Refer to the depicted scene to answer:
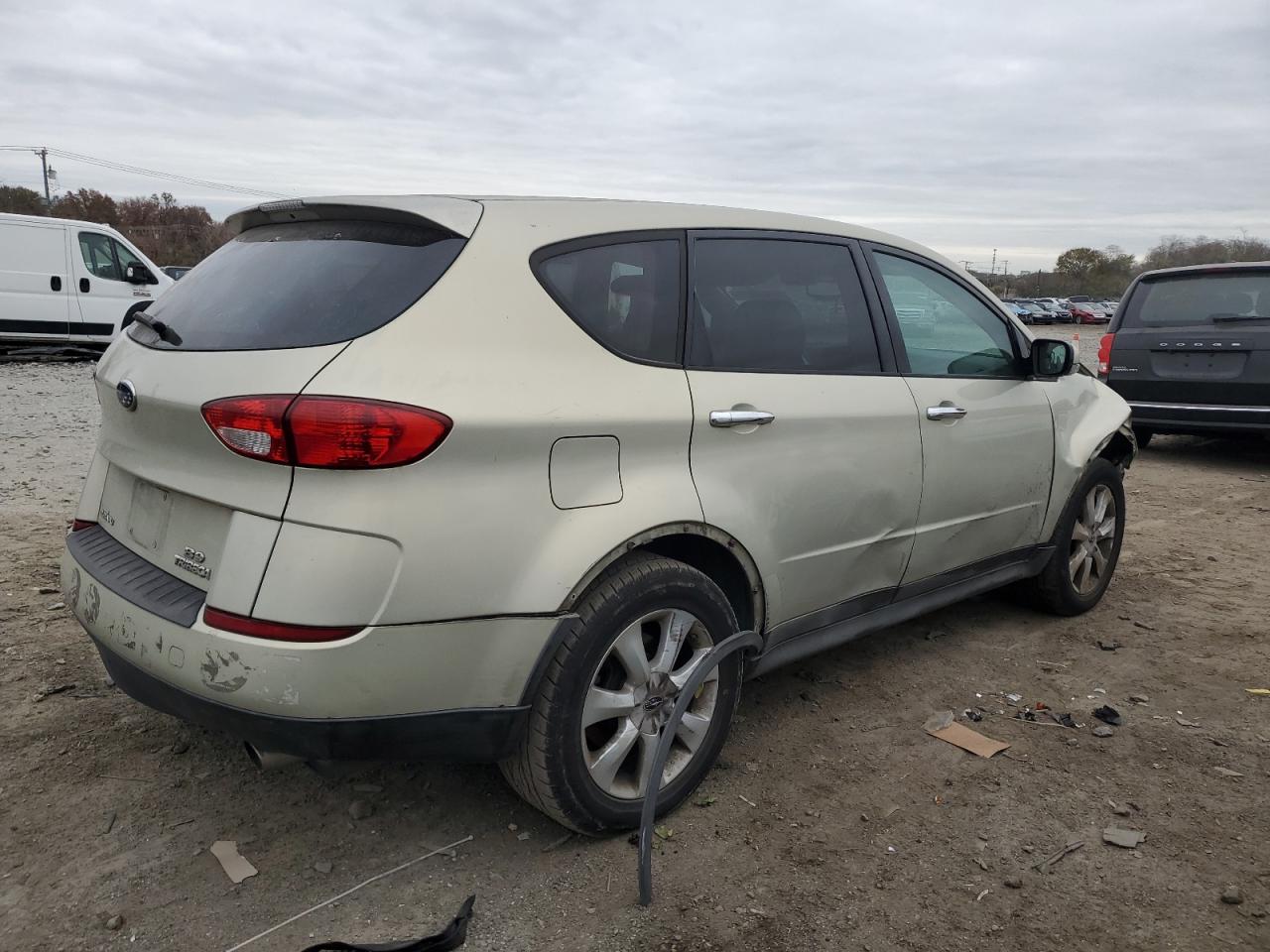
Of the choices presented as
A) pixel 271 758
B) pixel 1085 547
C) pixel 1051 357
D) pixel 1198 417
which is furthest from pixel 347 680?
pixel 1198 417

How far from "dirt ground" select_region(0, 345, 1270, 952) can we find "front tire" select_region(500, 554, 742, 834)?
170 mm

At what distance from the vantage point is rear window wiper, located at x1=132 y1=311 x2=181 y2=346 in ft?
8.86

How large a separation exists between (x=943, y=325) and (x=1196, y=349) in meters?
5.77

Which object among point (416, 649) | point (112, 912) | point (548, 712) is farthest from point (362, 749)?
point (112, 912)

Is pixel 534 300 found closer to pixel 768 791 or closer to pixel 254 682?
pixel 254 682

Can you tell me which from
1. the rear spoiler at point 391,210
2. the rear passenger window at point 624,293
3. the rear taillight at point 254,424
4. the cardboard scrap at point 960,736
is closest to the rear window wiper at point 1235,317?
the cardboard scrap at point 960,736

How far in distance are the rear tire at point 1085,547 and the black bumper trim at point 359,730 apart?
298 cm

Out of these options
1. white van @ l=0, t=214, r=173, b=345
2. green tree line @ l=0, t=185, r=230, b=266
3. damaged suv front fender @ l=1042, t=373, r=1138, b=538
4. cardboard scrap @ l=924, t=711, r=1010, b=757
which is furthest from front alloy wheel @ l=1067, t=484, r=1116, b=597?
green tree line @ l=0, t=185, r=230, b=266

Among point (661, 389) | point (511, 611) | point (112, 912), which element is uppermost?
point (661, 389)

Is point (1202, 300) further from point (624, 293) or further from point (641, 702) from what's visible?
point (641, 702)

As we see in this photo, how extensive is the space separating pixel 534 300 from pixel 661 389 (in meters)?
0.43

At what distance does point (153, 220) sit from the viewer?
69.2 meters

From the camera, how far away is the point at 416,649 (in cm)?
230

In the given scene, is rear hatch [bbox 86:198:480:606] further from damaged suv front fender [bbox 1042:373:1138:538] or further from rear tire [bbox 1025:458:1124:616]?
rear tire [bbox 1025:458:1124:616]
